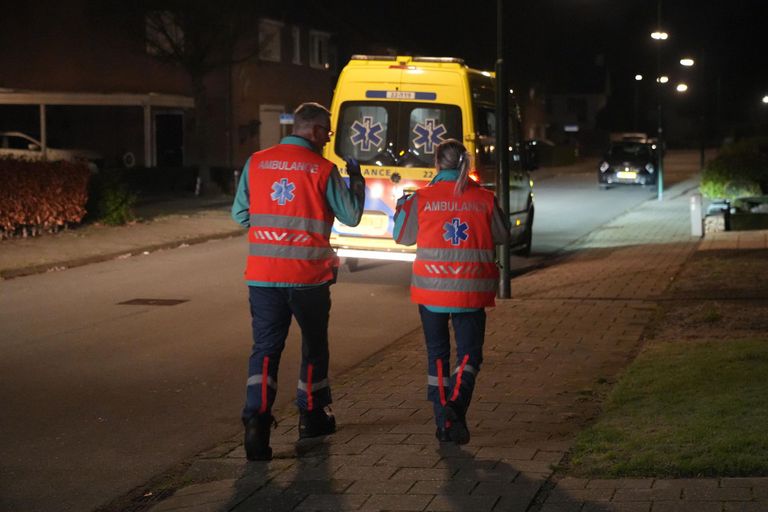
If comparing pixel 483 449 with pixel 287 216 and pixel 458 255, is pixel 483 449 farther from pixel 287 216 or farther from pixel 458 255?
pixel 287 216

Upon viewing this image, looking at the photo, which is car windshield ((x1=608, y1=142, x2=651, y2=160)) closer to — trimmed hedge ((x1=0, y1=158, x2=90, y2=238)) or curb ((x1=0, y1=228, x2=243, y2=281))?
curb ((x1=0, y1=228, x2=243, y2=281))

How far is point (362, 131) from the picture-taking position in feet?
50.1

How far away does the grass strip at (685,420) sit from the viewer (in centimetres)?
611

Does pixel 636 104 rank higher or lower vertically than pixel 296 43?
higher

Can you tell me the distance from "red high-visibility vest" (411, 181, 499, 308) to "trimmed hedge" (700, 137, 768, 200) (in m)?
21.4

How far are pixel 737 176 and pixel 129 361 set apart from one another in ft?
66.5

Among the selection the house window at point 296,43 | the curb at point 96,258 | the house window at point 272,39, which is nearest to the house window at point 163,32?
the house window at point 272,39

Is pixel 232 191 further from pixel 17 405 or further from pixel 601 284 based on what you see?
pixel 17 405

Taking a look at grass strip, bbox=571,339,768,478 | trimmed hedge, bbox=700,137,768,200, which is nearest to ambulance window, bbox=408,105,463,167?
grass strip, bbox=571,339,768,478

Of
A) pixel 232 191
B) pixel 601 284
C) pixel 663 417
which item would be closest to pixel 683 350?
pixel 663 417

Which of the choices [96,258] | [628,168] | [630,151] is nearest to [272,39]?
[630,151]

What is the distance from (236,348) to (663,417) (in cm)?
472

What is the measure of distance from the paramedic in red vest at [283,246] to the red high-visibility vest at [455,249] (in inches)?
17.8

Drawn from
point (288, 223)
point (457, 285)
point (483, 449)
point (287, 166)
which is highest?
point (287, 166)
